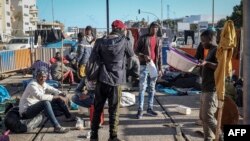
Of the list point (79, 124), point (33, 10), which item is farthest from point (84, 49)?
point (33, 10)

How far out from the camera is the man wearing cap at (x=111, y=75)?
224 inches

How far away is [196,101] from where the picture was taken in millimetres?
9539

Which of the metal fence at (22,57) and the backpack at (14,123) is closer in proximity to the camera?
the backpack at (14,123)

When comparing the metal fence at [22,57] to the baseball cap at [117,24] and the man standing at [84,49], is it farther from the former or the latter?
the baseball cap at [117,24]

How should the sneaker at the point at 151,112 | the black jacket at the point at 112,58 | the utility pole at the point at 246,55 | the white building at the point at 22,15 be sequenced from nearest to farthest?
the utility pole at the point at 246,55 < the black jacket at the point at 112,58 < the sneaker at the point at 151,112 < the white building at the point at 22,15

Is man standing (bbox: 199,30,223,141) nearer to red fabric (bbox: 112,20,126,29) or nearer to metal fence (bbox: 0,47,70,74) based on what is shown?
red fabric (bbox: 112,20,126,29)

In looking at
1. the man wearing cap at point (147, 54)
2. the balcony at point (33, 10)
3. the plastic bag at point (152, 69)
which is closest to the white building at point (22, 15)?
the balcony at point (33, 10)

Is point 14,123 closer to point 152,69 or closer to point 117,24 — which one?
point 117,24

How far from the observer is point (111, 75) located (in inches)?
224

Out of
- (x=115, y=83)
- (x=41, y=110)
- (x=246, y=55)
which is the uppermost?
(x=246, y=55)

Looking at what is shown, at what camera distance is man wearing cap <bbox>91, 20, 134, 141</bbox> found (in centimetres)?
569

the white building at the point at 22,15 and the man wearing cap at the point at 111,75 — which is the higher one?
the white building at the point at 22,15

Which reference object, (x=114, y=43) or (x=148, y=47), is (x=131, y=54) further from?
(x=148, y=47)

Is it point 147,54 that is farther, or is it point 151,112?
point 151,112
